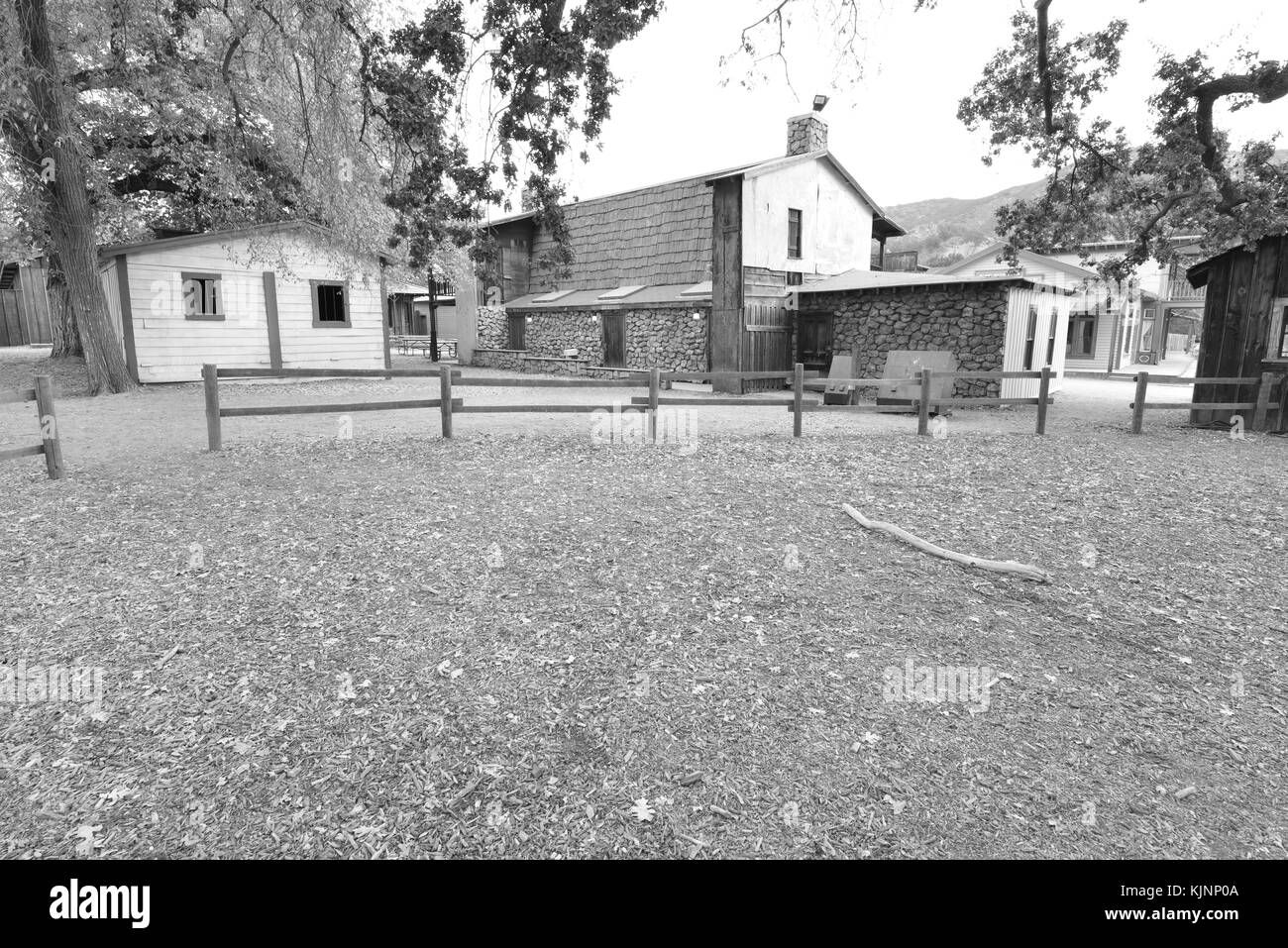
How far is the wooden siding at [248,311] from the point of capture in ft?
53.3

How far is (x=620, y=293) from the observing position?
925 inches

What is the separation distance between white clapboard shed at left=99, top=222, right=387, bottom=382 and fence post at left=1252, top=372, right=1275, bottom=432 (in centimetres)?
1970

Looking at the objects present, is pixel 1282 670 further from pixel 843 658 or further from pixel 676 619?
pixel 676 619

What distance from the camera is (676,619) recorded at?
4238 millimetres

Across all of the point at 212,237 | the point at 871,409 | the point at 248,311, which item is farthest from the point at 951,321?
the point at 212,237

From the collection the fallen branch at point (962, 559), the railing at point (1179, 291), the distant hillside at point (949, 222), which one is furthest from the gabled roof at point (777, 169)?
the distant hillside at point (949, 222)

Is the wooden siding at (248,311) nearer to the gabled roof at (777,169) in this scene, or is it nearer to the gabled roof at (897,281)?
the gabled roof at (777,169)

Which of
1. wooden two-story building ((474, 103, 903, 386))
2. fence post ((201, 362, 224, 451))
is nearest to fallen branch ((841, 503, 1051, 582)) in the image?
fence post ((201, 362, 224, 451))

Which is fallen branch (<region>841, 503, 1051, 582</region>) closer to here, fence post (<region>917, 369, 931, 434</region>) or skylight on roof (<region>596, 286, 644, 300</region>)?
fence post (<region>917, 369, 931, 434</region>)

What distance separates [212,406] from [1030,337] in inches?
673

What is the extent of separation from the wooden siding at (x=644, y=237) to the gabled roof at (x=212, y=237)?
22.6 ft

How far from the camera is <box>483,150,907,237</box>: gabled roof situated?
19.0 m

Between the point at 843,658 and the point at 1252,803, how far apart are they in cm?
171

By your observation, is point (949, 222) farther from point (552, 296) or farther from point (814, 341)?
point (814, 341)
